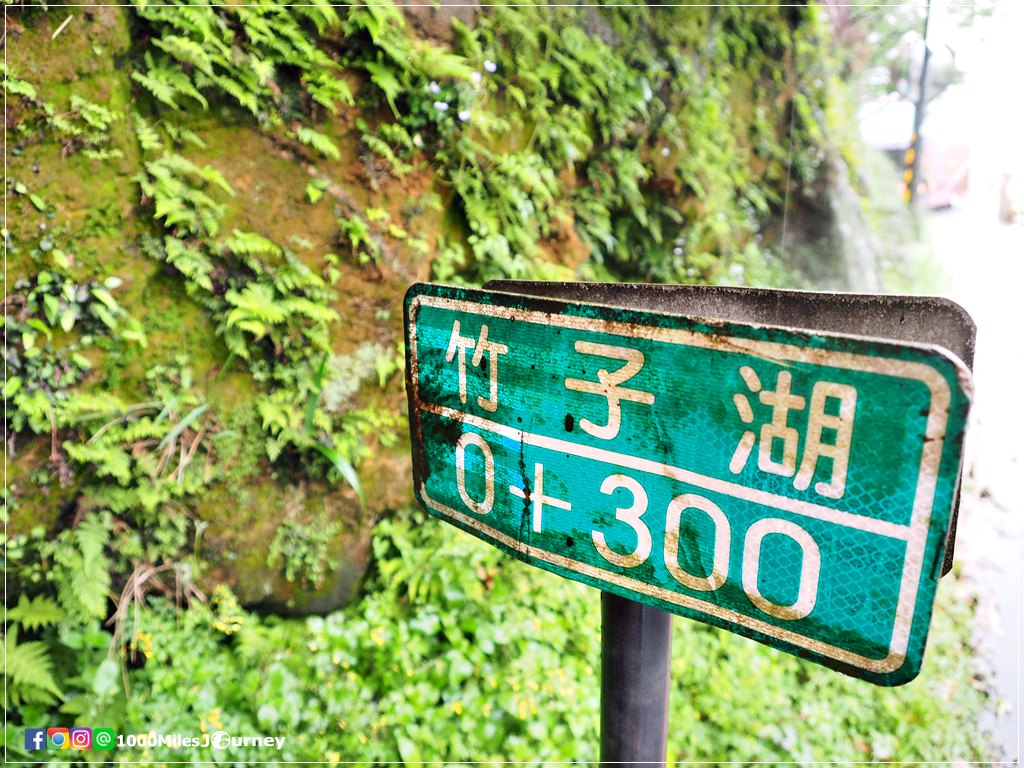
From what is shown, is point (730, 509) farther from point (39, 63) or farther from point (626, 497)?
point (39, 63)

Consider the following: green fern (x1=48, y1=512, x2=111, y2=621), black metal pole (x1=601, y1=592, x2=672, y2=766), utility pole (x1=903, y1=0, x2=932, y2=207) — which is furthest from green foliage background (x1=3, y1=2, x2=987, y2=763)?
utility pole (x1=903, y1=0, x2=932, y2=207)

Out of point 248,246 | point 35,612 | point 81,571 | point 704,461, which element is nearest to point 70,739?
point 35,612

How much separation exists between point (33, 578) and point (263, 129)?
2.20 metres

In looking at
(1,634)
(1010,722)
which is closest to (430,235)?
(1,634)

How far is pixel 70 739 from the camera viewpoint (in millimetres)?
2242

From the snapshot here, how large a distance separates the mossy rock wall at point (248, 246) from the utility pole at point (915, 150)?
33.8ft

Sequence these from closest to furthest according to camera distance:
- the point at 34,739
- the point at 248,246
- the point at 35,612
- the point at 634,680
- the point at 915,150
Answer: the point at 634,680, the point at 34,739, the point at 35,612, the point at 248,246, the point at 915,150

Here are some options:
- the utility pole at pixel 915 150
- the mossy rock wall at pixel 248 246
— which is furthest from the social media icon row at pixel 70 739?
the utility pole at pixel 915 150

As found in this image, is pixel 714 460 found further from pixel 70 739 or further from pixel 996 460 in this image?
pixel 996 460

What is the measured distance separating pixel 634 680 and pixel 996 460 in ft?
23.4

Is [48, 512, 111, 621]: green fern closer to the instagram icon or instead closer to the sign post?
the instagram icon

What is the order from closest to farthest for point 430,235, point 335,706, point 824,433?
point 824,433, point 335,706, point 430,235

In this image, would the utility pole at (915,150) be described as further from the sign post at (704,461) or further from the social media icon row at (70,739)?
the social media icon row at (70,739)

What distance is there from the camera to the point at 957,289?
10125 millimetres
